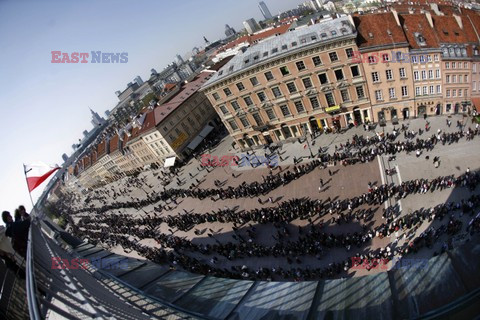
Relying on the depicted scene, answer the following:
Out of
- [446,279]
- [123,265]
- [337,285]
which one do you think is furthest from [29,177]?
[446,279]

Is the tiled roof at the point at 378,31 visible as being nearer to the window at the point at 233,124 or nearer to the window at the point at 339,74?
the window at the point at 339,74

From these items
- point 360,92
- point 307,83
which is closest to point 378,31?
point 360,92

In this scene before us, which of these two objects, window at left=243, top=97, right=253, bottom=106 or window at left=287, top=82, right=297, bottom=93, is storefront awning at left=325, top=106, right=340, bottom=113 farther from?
window at left=243, top=97, right=253, bottom=106

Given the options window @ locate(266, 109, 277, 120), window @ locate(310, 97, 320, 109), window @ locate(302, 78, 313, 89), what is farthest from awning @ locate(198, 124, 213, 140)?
window @ locate(302, 78, 313, 89)

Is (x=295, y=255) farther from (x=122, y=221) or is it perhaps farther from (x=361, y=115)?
(x=122, y=221)

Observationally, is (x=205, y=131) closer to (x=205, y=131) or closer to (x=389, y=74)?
(x=205, y=131)

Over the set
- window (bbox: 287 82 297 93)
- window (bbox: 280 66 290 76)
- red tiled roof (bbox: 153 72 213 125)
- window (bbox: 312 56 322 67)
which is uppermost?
red tiled roof (bbox: 153 72 213 125)
